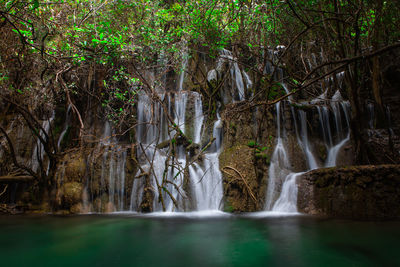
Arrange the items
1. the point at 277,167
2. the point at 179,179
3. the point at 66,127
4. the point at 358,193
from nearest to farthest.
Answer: the point at 358,193 → the point at 179,179 → the point at 277,167 → the point at 66,127

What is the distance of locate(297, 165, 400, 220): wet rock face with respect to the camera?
17.9 feet

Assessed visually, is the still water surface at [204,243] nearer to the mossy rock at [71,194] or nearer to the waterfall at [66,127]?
the mossy rock at [71,194]

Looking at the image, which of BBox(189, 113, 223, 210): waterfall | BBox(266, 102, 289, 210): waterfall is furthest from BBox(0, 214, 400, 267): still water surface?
BBox(189, 113, 223, 210): waterfall

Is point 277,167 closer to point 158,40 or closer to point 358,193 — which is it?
point 358,193

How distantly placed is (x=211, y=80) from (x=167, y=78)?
9.66 ft

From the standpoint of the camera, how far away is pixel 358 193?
5.70 metres

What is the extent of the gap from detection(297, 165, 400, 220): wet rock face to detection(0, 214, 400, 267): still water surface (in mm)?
633

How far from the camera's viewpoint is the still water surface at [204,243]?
3309 mm

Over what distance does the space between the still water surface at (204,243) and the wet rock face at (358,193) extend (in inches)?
24.9

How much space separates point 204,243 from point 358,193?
4049 mm

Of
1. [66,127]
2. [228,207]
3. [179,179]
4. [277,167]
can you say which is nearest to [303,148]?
[277,167]

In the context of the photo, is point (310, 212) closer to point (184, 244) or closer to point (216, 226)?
point (216, 226)

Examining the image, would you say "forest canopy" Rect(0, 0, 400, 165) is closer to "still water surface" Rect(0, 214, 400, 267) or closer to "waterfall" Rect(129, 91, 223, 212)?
"waterfall" Rect(129, 91, 223, 212)

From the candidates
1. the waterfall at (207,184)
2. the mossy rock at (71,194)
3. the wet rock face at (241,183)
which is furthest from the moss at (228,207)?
the mossy rock at (71,194)
